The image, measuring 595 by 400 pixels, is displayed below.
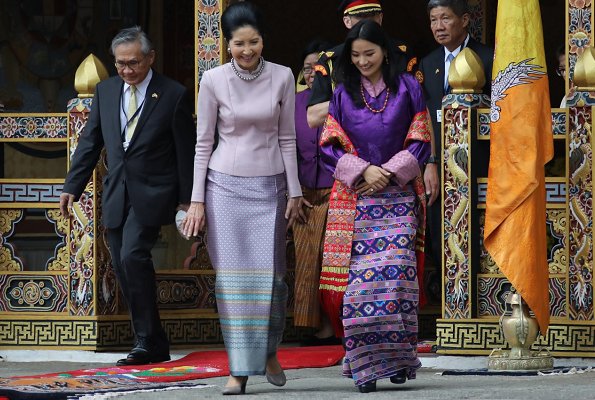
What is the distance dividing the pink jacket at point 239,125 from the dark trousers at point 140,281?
1.95 m

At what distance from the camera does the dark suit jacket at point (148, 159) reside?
1113cm

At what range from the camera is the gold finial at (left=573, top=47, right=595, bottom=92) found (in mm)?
10523

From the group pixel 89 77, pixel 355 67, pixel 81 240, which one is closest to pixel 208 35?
pixel 89 77

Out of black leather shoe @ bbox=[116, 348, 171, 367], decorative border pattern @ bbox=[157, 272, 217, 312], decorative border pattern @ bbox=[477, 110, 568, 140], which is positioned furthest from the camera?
decorative border pattern @ bbox=[157, 272, 217, 312]

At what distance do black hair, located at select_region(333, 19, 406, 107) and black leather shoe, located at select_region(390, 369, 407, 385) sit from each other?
4.77 ft

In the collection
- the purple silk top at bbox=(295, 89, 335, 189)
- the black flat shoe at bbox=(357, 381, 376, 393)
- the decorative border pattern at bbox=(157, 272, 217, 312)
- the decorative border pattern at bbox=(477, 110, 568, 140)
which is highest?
the decorative border pattern at bbox=(477, 110, 568, 140)

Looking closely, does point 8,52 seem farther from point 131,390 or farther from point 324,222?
point 131,390

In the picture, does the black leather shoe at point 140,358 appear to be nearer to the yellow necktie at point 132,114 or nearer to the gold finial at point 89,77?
the yellow necktie at point 132,114

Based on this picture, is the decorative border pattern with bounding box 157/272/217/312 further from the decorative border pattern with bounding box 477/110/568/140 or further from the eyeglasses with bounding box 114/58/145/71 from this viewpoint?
the decorative border pattern with bounding box 477/110/568/140

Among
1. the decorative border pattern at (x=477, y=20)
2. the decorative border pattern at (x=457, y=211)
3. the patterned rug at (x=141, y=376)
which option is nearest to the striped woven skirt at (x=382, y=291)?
the patterned rug at (x=141, y=376)

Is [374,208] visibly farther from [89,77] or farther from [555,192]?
[89,77]

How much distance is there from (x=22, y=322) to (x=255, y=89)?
328cm

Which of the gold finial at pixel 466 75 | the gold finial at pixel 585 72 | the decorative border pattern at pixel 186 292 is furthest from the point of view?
the decorative border pattern at pixel 186 292

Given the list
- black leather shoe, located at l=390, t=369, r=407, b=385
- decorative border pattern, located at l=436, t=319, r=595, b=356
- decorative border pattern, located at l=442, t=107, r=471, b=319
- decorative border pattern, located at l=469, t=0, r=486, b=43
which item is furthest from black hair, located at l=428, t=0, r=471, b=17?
black leather shoe, located at l=390, t=369, r=407, b=385
